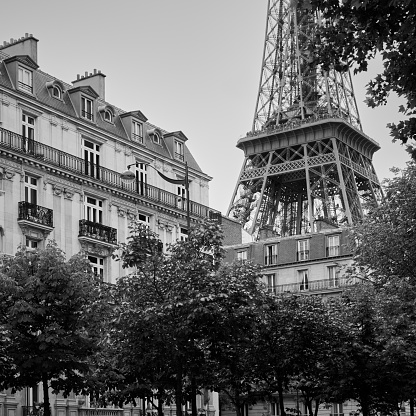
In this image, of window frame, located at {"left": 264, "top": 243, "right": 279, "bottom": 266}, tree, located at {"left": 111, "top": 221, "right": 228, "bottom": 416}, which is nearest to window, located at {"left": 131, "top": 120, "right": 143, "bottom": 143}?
tree, located at {"left": 111, "top": 221, "right": 228, "bottom": 416}

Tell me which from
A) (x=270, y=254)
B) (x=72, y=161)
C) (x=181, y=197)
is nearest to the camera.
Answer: (x=72, y=161)

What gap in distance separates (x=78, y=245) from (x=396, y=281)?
15492 millimetres

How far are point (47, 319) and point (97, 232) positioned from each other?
44.5 feet

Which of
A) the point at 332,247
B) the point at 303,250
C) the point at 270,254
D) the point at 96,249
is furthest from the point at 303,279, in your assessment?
the point at 96,249

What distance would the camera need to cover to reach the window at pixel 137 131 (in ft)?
176

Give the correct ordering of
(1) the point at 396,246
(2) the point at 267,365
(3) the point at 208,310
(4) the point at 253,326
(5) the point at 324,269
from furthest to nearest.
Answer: (5) the point at 324,269 → (1) the point at 396,246 → (2) the point at 267,365 → (4) the point at 253,326 → (3) the point at 208,310

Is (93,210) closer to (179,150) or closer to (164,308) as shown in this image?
(179,150)

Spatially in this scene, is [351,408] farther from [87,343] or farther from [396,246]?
[87,343]

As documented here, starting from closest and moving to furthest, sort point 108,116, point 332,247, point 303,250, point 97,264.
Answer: point 97,264
point 108,116
point 332,247
point 303,250

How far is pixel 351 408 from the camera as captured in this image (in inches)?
3110

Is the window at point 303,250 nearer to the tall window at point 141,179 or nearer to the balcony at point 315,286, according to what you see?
the balcony at point 315,286

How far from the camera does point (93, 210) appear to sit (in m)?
48.4

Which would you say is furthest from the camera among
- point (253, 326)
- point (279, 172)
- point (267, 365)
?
point (279, 172)

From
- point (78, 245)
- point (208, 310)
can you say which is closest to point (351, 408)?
point (78, 245)
